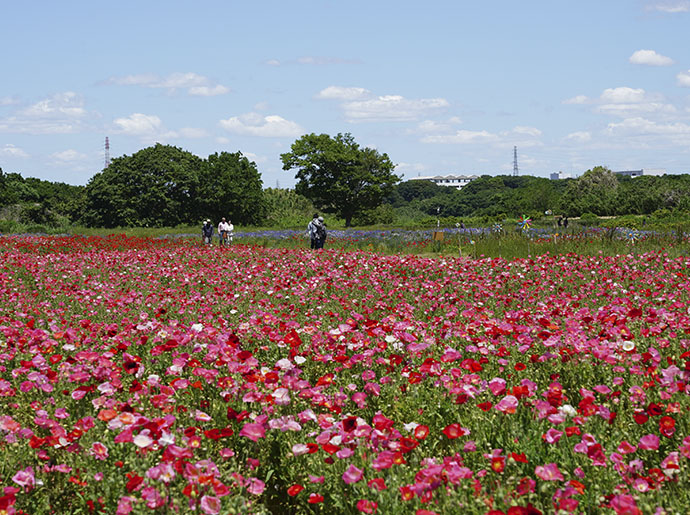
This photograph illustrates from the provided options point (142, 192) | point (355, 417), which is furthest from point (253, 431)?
point (142, 192)

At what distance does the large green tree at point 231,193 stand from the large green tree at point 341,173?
3.88m

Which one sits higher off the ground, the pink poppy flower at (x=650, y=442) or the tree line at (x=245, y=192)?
the tree line at (x=245, y=192)

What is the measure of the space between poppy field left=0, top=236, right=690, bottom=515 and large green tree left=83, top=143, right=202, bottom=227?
49992mm

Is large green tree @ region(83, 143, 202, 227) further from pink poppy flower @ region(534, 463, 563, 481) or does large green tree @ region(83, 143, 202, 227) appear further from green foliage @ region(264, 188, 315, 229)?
pink poppy flower @ region(534, 463, 563, 481)

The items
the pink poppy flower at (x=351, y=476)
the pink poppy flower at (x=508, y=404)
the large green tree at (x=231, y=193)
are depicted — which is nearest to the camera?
the pink poppy flower at (x=351, y=476)

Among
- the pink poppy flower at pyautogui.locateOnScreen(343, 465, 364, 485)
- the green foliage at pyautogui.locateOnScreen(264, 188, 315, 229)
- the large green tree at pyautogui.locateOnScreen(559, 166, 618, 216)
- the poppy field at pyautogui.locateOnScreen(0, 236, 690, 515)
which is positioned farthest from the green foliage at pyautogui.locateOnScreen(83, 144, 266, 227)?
the pink poppy flower at pyautogui.locateOnScreen(343, 465, 364, 485)

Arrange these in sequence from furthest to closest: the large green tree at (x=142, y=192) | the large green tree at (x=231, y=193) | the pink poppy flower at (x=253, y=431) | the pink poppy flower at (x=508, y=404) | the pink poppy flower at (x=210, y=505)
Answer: the large green tree at (x=231, y=193)
the large green tree at (x=142, y=192)
the pink poppy flower at (x=508, y=404)
the pink poppy flower at (x=253, y=431)
the pink poppy flower at (x=210, y=505)

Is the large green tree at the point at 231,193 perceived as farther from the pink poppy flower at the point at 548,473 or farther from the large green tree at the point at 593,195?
the pink poppy flower at the point at 548,473

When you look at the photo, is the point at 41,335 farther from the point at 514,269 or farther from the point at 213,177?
the point at 213,177

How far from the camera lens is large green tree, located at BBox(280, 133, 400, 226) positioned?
57438mm

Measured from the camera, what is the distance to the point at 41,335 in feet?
14.0

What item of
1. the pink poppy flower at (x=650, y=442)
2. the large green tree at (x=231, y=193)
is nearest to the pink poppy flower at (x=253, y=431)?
the pink poppy flower at (x=650, y=442)

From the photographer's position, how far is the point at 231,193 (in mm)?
57406

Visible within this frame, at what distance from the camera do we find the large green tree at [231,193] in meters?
57.2
